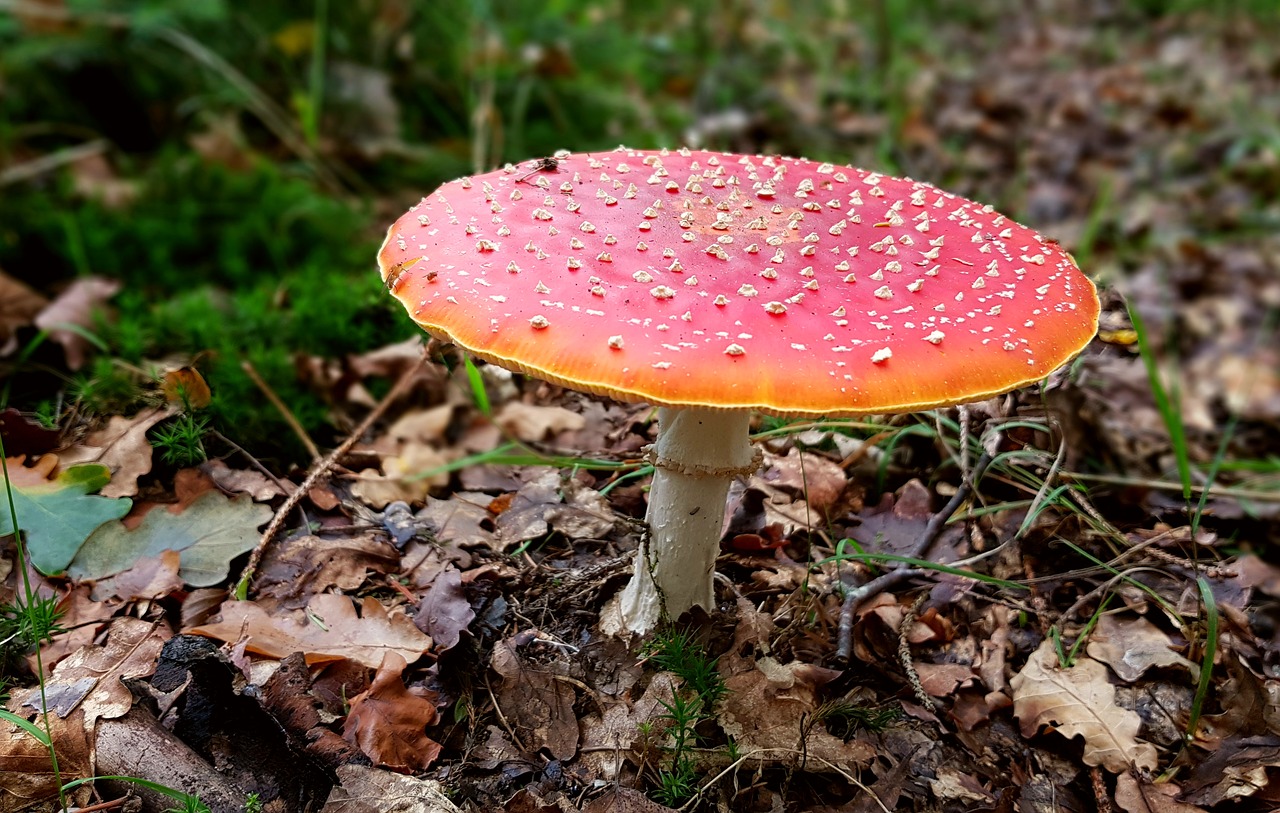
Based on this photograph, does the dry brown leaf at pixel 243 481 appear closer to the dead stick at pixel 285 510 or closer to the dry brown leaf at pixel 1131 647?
the dead stick at pixel 285 510

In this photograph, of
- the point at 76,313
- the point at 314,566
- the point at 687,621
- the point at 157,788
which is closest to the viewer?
the point at 157,788

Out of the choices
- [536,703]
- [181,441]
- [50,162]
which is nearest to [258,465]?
[181,441]

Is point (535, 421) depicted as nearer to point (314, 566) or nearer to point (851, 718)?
point (314, 566)

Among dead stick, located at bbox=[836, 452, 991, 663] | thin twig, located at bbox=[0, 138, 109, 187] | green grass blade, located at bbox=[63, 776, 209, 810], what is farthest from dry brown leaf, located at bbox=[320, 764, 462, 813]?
thin twig, located at bbox=[0, 138, 109, 187]

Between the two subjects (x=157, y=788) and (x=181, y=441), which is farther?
(x=181, y=441)

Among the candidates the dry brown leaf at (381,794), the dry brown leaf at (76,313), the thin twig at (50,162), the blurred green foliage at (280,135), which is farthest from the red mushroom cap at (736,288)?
the thin twig at (50,162)

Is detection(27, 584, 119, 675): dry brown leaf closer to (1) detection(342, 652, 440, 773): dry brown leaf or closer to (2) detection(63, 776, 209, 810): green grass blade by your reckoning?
(2) detection(63, 776, 209, 810): green grass blade
